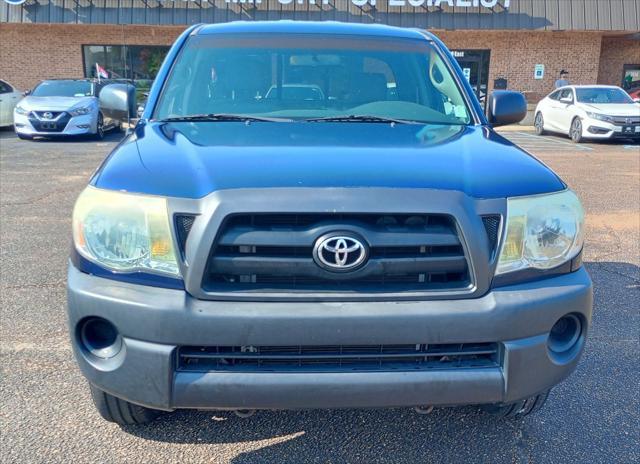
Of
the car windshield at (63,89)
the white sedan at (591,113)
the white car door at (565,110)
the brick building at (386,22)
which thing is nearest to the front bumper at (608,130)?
the white sedan at (591,113)

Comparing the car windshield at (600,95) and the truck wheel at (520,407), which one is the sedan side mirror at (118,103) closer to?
the truck wheel at (520,407)

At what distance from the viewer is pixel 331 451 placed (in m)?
2.52

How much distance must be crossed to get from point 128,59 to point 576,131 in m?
15.5

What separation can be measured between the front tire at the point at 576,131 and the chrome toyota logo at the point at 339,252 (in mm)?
14942

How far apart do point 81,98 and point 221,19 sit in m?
7.09

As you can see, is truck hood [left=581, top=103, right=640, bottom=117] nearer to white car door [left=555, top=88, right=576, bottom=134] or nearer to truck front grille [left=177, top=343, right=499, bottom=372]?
white car door [left=555, top=88, right=576, bottom=134]

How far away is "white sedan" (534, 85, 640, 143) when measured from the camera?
1448 centimetres

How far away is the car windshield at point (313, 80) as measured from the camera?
124 inches

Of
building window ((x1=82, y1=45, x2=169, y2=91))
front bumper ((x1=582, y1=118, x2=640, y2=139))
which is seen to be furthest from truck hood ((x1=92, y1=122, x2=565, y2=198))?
building window ((x1=82, y1=45, x2=169, y2=91))

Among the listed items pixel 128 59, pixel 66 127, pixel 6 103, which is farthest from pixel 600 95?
pixel 128 59

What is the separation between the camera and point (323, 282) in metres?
2.03

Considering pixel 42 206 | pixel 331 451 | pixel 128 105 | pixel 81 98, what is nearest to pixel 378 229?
pixel 331 451

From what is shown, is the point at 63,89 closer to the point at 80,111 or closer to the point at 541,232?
the point at 80,111

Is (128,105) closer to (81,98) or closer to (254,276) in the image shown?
(254,276)
